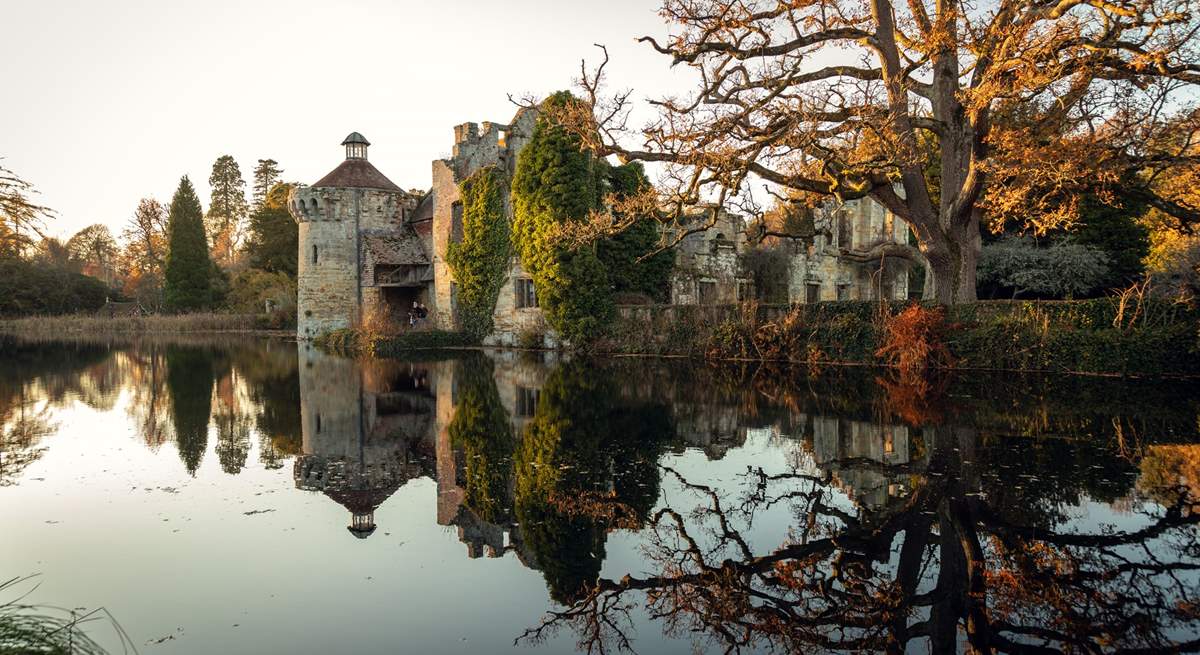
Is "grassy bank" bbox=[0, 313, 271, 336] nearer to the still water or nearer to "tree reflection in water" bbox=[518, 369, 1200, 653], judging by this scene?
the still water

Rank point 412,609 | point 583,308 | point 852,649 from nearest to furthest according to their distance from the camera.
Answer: point 852,649
point 412,609
point 583,308

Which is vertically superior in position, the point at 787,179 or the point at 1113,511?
the point at 787,179

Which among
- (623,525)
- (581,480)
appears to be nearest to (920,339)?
(581,480)

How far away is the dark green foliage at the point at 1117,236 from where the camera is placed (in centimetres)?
2455

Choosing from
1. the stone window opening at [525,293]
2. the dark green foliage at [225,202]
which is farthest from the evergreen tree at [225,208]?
the stone window opening at [525,293]

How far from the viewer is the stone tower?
1299 inches

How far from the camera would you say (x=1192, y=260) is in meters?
15.8

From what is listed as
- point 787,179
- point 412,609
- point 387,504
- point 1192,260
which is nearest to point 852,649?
point 412,609

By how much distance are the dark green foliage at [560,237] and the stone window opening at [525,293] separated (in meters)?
1.70

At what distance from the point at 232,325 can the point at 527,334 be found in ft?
80.2

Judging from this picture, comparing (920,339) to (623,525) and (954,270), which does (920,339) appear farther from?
(623,525)

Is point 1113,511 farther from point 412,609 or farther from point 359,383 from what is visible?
point 359,383

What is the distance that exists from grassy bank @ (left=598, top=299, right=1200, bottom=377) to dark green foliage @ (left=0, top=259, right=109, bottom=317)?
43433mm

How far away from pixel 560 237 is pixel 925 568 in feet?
58.0
